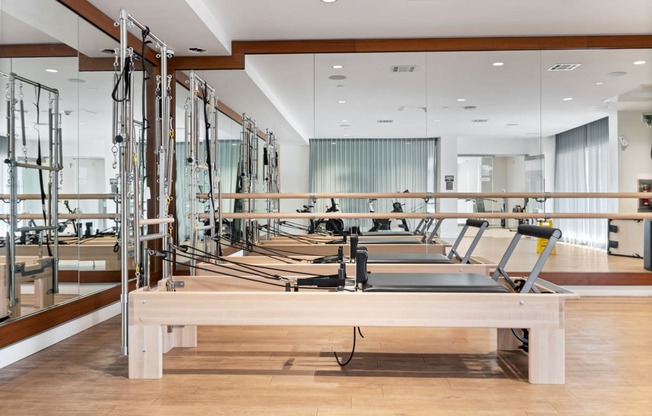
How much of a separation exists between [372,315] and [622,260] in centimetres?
383

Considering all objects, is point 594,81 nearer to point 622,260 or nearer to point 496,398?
point 622,260

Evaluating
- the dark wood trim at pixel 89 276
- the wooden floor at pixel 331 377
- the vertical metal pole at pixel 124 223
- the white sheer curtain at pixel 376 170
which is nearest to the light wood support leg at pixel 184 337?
the wooden floor at pixel 331 377

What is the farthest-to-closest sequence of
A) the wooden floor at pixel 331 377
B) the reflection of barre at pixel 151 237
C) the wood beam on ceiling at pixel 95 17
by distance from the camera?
the wood beam on ceiling at pixel 95 17 < the reflection of barre at pixel 151 237 < the wooden floor at pixel 331 377

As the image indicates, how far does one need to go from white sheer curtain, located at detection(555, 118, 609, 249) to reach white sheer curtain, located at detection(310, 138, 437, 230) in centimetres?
125

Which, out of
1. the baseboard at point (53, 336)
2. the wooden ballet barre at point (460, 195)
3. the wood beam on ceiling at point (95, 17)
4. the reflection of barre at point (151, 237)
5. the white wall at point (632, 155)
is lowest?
the baseboard at point (53, 336)

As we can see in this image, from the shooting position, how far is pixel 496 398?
2.22 metres

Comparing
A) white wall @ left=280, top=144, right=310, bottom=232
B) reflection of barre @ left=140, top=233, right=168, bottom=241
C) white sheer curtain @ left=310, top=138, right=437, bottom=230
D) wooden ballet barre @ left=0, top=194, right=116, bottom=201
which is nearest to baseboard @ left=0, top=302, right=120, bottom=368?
wooden ballet barre @ left=0, top=194, right=116, bottom=201

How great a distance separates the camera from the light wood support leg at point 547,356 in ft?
7.70

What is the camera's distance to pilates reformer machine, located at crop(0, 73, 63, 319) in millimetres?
2965

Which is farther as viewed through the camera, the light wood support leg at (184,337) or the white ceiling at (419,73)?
the white ceiling at (419,73)

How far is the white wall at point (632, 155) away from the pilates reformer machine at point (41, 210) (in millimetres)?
5015

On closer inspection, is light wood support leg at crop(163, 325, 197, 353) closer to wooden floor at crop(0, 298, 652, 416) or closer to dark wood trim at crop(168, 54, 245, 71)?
wooden floor at crop(0, 298, 652, 416)

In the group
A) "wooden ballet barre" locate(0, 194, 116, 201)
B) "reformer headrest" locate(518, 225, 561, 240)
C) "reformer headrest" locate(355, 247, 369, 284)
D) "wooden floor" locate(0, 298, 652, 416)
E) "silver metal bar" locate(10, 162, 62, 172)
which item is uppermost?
"silver metal bar" locate(10, 162, 62, 172)

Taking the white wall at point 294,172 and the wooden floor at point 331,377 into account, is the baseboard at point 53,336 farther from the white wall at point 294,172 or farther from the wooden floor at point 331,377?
the white wall at point 294,172
